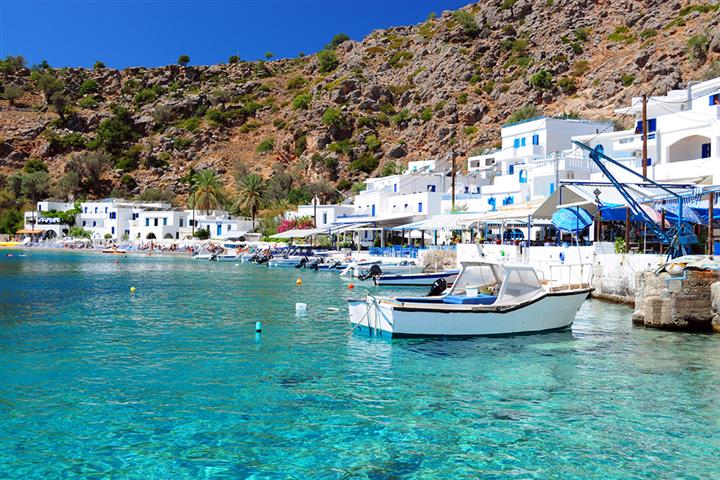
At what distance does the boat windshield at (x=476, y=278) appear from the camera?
65.8 feet

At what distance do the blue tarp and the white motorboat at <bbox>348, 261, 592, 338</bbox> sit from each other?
1148 centimetres

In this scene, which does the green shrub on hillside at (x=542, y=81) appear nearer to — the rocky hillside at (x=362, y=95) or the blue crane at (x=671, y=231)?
the rocky hillside at (x=362, y=95)

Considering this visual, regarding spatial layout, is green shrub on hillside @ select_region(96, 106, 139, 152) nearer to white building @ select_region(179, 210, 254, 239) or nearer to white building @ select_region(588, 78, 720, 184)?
white building @ select_region(179, 210, 254, 239)

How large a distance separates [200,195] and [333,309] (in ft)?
240

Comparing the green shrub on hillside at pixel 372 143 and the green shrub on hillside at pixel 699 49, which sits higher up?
the green shrub on hillside at pixel 699 49

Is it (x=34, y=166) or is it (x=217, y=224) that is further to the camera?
(x=34, y=166)

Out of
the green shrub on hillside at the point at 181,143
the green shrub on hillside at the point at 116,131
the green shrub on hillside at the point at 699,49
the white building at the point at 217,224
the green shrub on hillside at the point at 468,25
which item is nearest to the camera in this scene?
the green shrub on hillside at the point at 699,49

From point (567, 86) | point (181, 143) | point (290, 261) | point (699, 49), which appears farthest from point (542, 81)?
point (181, 143)

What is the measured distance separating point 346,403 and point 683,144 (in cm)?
3955

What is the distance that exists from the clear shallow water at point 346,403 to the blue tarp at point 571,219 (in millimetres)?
10150

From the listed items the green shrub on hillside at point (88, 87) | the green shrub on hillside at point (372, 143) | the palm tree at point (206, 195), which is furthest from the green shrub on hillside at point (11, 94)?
the green shrub on hillside at point (372, 143)

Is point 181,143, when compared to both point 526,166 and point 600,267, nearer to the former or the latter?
point 526,166

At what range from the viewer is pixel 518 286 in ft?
61.8

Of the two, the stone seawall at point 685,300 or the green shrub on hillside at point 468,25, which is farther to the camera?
the green shrub on hillside at point 468,25
